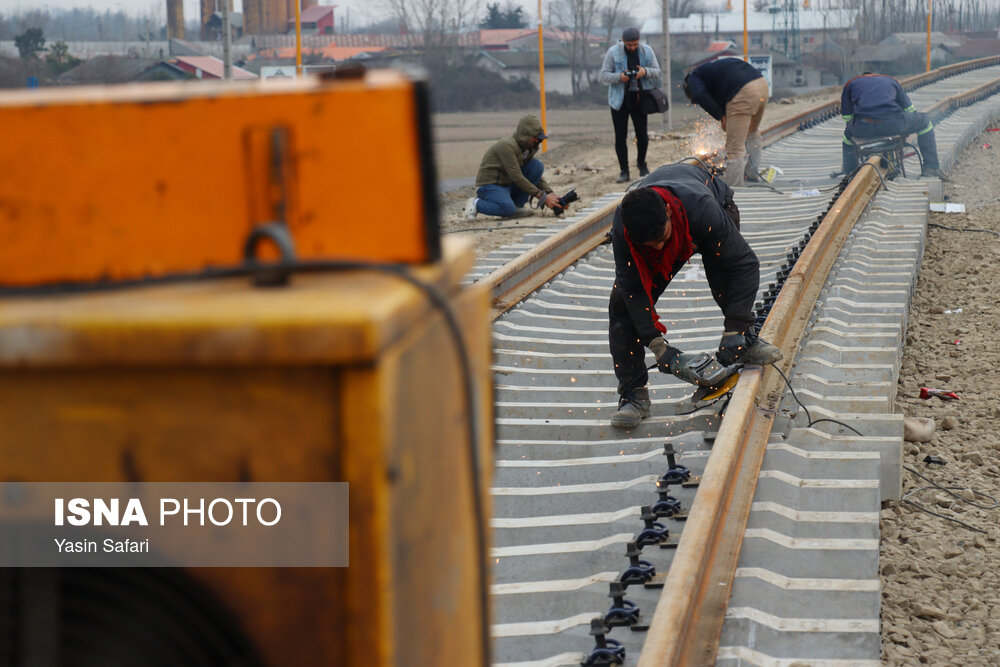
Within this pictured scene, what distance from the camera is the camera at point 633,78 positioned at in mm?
12570

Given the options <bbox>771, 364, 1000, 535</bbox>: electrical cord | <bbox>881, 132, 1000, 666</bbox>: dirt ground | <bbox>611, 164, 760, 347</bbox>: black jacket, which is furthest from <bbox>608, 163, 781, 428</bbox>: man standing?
<bbox>881, 132, 1000, 666</bbox>: dirt ground

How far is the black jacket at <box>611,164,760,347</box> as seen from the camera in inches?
208

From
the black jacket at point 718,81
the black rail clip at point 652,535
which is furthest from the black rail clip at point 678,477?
the black jacket at point 718,81

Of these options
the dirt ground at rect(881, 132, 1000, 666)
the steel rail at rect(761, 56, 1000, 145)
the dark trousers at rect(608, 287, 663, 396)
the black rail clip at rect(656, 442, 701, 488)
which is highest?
the steel rail at rect(761, 56, 1000, 145)

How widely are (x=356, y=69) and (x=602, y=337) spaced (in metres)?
5.17

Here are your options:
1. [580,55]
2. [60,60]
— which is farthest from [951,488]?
[580,55]

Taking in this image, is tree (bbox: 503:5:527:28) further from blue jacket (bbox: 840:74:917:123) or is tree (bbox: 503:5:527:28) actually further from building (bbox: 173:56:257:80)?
blue jacket (bbox: 840:74:917:123)

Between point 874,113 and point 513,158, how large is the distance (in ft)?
15.1

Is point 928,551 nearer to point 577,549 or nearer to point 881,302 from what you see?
point 577,549

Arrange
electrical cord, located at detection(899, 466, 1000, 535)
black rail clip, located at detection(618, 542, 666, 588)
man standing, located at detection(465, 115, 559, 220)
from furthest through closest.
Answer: man standing, located at detection(465, 115, 559, 220), electrical cord, located at detection(899, 466, 1000, 535), black rail clip, located at detection(618, 542, 666, 588)

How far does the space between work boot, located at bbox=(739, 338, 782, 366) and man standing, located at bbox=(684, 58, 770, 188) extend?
605 cm

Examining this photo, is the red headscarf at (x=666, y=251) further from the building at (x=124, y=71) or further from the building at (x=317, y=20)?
the building at (x=317, y=20)

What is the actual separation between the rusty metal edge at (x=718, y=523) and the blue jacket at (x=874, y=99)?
7285mm

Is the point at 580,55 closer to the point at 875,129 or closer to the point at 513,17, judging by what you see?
the point at 513,17
